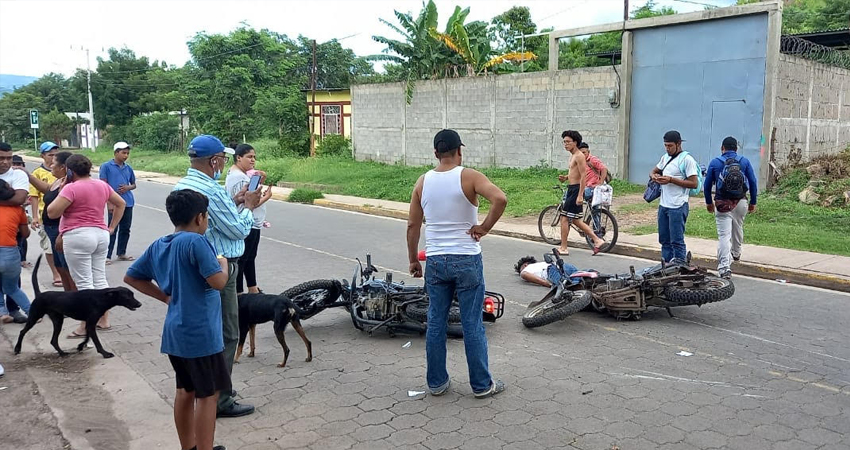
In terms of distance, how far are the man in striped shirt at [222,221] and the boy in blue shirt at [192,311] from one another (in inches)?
25.5

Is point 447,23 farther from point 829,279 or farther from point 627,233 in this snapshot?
point 829,279

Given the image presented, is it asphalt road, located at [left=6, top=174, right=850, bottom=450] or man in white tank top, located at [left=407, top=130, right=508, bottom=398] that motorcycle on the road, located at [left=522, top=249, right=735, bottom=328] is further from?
man in white tank top, located at [left=407, top=130, right=508, bottom=398]

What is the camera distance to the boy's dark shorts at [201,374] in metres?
3.72

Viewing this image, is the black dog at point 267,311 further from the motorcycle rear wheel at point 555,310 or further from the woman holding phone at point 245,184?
the motorcycle rear wheel at point 555,310

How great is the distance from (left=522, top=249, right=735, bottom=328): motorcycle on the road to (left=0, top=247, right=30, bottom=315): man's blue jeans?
499cm

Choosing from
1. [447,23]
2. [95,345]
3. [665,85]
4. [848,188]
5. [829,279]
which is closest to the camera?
[95,345]

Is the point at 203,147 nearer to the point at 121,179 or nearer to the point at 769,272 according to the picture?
the point at 121,179

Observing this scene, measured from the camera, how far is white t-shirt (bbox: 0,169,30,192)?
6.94 metres

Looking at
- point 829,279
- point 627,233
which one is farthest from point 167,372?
point 627,233

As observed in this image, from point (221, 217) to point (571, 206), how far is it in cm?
714

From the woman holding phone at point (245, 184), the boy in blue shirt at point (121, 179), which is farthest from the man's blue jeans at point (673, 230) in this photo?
the boy in blue shirt at point (121, 179)

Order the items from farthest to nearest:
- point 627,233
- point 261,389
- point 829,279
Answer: point 627,233
point 829,279
point 261,389

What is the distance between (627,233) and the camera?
496 inches

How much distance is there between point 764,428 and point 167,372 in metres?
4.40
